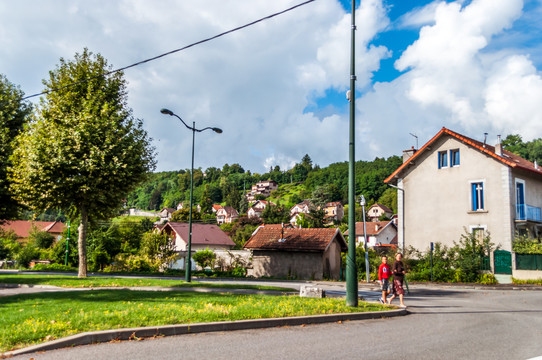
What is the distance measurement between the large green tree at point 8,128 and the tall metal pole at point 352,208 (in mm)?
17176

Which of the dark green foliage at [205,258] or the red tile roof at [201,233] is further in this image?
the red tile roof at [201,233]

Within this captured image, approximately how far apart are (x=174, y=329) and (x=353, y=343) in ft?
10.3

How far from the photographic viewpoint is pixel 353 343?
738 centimetres

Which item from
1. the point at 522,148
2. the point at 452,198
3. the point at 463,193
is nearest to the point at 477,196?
the point at 463,193

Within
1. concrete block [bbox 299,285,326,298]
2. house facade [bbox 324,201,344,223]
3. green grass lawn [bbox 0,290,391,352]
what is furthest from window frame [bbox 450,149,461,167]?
house facade [bbox 324,201,344,223]

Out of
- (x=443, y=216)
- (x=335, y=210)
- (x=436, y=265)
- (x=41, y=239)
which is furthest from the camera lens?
(x=335, y=210)

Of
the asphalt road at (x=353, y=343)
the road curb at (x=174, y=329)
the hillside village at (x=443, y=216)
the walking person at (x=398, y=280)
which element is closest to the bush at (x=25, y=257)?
the hillside village at (x=443, y=216)

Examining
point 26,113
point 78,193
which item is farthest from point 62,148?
point 26,113

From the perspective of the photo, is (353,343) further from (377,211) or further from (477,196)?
(377,211)

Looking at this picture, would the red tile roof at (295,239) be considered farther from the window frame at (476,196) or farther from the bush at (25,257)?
the bush at (25,257)

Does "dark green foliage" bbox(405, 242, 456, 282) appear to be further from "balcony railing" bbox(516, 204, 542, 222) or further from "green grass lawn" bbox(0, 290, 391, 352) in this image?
"green grass lawn" bbox(0, 290, 391, 352)

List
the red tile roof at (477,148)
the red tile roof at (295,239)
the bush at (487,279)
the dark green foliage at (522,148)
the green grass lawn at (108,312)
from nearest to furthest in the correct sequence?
the green grass lawn at (108,312) → the bush at (487,279) → the red tile roof at (477,148) → the red tile roof at (295,239) → the dark green foliage at (522,148)

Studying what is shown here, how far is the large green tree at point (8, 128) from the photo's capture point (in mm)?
22125

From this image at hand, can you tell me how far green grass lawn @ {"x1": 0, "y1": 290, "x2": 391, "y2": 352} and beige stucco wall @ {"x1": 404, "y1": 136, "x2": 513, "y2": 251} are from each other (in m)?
19.9
